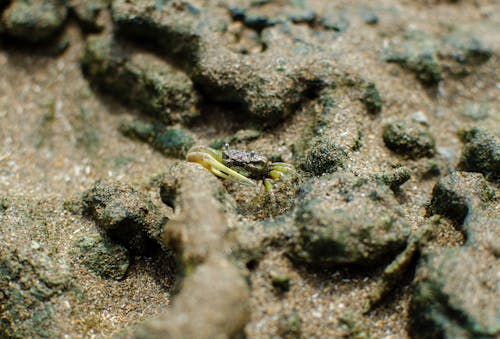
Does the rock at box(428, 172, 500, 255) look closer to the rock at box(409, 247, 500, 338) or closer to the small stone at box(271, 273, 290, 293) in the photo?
the rock at box(409, 247, 500, 338)

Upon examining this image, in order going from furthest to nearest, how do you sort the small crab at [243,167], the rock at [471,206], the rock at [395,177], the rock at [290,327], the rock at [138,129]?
the rock at [138,129], the small crab at [243,167], the rock at [395,177], the rock at [471,206], the rock at [290,327]

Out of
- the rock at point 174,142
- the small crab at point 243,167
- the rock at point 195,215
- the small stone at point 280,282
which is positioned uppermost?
the rock at point 195,215

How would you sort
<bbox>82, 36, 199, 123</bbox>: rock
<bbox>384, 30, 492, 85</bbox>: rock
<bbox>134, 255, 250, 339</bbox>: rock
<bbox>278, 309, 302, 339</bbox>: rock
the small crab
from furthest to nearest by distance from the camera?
1. <bbox>384, 30, 492, 85</bbox>: rock
2. <bbox>82, 36, 199, 123</bbox>: rock
3. the small crab
4. <bbox>278, 309, 302, 339</bbox>: rock
5. <bbox>134, 255, 250, 339</bbox>: rock

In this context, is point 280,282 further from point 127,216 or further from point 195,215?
point 127,216

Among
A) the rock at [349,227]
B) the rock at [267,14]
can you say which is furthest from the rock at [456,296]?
the rock at [267,14]

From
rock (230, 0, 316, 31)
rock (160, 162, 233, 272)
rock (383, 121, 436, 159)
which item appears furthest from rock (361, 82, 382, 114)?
rock (160, 162, 233, 272)

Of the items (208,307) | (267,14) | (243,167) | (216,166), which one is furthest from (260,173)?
(267,14)

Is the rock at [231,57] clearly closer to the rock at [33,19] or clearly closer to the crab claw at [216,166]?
the crab claw at [216,166]
